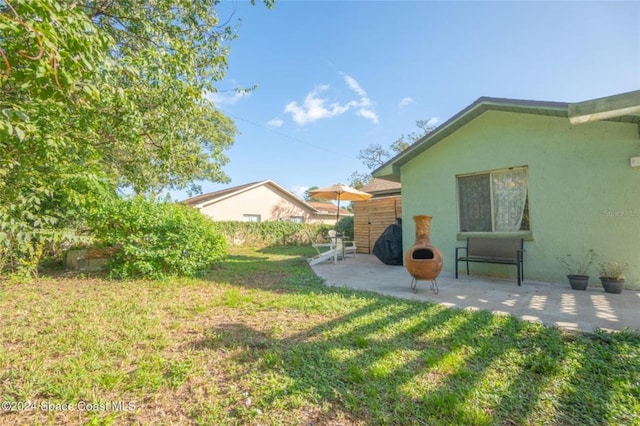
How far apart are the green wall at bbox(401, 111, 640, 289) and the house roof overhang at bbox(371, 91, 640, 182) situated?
16cm

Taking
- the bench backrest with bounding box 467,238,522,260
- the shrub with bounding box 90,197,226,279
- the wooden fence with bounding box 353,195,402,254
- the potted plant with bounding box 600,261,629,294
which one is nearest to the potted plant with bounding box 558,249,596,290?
the potted plant with bounding box 600,261,629,294

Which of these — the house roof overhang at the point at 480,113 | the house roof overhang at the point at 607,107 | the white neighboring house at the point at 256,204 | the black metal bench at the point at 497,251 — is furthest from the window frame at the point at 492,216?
the white neighboring house at the point at 256,204

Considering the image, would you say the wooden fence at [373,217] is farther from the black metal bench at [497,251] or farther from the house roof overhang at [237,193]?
the house roof overhang at [237,193]

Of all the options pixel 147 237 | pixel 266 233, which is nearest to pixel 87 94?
pixel 147 237

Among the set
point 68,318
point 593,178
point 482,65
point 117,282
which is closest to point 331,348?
point 68,318

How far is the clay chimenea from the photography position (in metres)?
4.79

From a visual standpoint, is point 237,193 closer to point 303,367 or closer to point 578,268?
point 578,268

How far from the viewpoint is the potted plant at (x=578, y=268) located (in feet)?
16.2

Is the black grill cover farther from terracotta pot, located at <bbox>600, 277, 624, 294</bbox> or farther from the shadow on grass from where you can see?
the shadow on grass

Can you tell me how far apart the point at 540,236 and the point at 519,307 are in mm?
2500

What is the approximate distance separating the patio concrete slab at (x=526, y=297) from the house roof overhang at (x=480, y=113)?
8.96ft

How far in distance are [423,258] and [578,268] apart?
3131mm

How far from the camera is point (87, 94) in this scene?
2785mm

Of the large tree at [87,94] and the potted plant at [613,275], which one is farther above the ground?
the large tree at [87,94]
